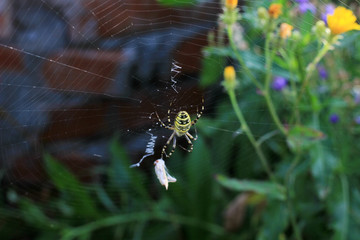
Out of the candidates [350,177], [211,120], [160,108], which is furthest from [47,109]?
[350,177]

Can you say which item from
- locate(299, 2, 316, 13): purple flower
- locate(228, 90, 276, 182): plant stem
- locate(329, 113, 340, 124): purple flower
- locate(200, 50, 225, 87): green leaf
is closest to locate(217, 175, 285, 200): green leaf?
locate(228, 90, 276, 182): plant stem

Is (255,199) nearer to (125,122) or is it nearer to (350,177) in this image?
(350,177)

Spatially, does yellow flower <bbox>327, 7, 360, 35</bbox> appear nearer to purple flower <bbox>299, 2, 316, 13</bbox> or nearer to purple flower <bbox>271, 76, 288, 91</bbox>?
purple flower <bbox>299, 2, 316, 13</bbox>

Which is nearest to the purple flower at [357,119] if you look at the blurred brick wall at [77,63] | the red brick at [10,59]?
the blurred brick wall at [77,63]

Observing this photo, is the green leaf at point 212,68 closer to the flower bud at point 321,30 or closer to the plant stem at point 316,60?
the plant stem at point 316,60

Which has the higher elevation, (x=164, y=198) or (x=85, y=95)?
(x=85, y=95)

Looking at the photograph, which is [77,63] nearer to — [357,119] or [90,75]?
[90,75]

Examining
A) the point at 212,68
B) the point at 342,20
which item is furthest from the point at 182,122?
the point at 342,20
